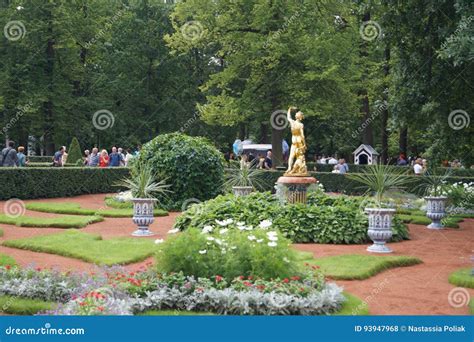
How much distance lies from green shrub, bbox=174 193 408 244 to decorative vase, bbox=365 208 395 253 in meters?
1.17

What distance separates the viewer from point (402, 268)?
11.4 m

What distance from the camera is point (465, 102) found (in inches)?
653

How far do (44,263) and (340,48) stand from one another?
23.2 meters

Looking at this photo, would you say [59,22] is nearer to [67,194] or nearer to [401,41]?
[67,194]

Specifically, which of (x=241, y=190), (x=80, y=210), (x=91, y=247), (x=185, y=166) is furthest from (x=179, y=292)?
(x=185, y=166)

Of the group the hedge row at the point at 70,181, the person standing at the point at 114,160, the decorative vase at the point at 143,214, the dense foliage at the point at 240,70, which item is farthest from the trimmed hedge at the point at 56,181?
the decorative vase at the point at 143,214

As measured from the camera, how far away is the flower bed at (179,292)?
7551 mm

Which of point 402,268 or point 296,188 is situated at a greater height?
point 296,188

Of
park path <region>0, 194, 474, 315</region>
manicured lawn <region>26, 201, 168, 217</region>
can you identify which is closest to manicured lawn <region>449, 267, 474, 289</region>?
park path <region>0, 194, 474, 315</region>

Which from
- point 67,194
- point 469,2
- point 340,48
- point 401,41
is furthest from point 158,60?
point 469,2

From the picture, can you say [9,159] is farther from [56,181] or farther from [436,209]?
[436,209]

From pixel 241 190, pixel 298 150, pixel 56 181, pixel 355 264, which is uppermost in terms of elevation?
pixel 298 150

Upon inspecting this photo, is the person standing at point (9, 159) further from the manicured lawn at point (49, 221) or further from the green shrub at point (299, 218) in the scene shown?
the green shrub at point (299, 218)

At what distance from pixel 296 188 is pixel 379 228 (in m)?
3.78
